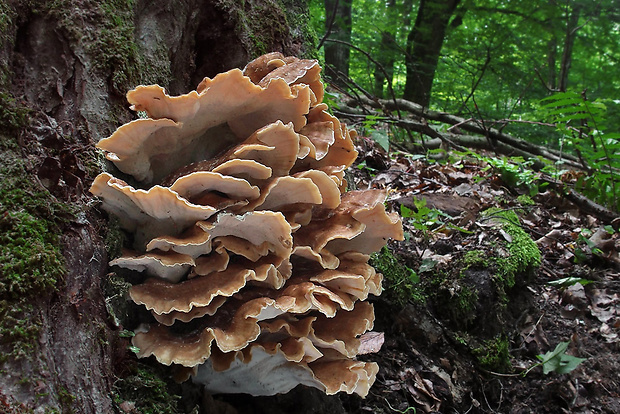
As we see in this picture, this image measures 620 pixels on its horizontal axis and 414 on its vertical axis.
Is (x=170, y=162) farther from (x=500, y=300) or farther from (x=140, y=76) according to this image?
(x=500, y=300)

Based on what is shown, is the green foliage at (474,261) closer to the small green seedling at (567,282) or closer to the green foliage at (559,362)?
the green foliage at (559,362)

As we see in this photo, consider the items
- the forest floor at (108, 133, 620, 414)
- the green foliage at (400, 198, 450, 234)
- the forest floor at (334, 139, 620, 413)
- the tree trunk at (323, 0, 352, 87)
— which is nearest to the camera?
the forest floor at (108, 133, 620, 414)

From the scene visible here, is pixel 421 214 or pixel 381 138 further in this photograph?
pixel 381 138

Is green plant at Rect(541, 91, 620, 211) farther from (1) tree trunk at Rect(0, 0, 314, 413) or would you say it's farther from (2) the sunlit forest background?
(1) tree trunk at Rect(0, 0, 314, 413)

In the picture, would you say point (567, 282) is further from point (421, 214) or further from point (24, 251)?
point (24, 251)

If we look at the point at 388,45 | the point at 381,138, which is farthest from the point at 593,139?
the point at 388,45

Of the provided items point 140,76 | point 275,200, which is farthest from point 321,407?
point 140,76

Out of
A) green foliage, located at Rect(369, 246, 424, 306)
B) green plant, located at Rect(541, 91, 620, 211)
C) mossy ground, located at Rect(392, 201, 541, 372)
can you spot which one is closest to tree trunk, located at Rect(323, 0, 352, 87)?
green plant, located at Rect(541, 91, 620, 211)
